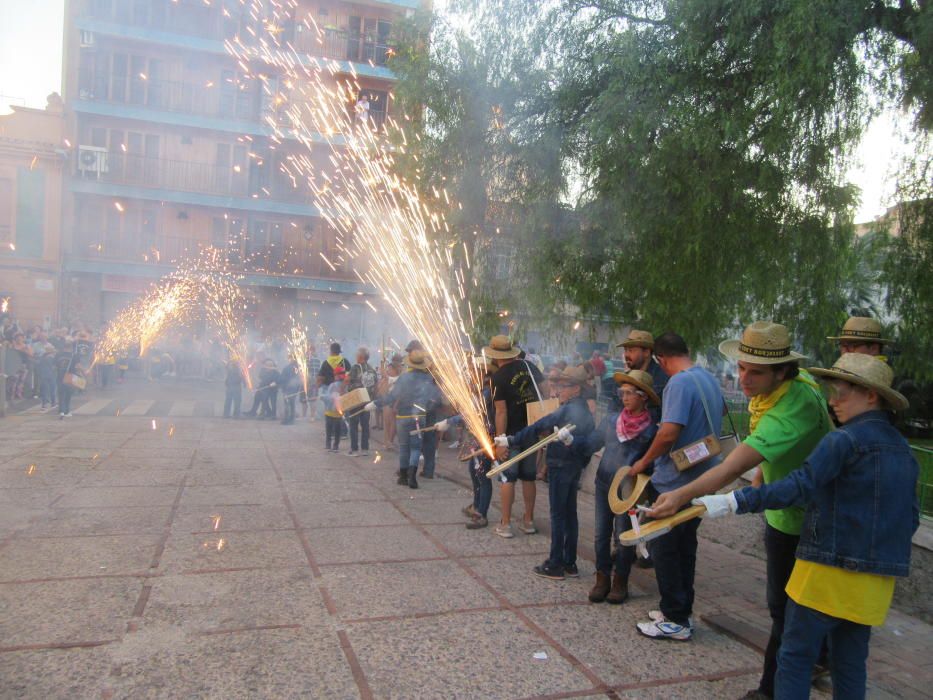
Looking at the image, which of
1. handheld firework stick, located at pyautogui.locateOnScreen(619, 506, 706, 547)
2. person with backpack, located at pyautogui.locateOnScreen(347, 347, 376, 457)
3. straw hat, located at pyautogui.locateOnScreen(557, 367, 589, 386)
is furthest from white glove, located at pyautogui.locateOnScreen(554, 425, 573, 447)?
person with backpack, located at pyautogui.locateOnScreen(347, 347, 376, 457)

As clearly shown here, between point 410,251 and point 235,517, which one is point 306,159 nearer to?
point 410,251

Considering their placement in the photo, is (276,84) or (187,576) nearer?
(187,576)

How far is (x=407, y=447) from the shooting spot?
896cm

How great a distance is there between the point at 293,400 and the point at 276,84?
1634cm

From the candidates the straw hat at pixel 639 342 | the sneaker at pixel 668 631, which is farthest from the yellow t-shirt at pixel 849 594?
the straw hat at pixel 639 342

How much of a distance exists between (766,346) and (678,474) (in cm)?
118

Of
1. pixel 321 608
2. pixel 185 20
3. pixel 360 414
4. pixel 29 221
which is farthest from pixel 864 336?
pixel 29 221

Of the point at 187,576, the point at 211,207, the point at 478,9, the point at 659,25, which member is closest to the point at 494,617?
the point at 187,576

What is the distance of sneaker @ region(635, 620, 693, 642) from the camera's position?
439 centimetres

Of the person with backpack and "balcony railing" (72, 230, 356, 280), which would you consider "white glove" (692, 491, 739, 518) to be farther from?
"balcony railing" (72, 230, 356, 280)

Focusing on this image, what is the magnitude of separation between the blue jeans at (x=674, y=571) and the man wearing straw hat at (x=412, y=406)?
4.72m

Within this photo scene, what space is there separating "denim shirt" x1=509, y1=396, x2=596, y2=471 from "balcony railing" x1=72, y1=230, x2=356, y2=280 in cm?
2331

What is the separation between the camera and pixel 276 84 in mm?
26812

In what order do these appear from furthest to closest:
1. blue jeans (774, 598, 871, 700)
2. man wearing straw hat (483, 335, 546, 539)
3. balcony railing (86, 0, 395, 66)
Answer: balcony railing (86, 0, 395, 66) → man wearing straw hat (483, 335, 546, 539) → blue jeans (774, 598, 871, 700)
